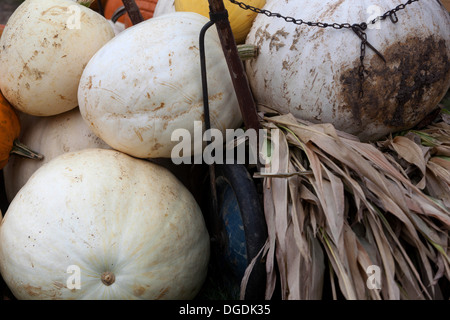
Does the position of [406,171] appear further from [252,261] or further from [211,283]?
[211,283]

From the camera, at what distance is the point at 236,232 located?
166 cm

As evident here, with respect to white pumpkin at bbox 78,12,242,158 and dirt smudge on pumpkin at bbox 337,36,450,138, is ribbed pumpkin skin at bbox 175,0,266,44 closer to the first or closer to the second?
white pumpkin at bbox 78,12,242,158

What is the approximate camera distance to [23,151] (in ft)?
6.16

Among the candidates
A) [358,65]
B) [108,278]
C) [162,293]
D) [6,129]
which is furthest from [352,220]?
[6,129]

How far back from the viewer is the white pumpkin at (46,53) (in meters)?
1.75

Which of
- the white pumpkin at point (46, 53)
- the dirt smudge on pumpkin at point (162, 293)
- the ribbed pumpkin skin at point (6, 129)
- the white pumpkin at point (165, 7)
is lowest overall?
the dirt smudge on pumpkin at point (162, 293)

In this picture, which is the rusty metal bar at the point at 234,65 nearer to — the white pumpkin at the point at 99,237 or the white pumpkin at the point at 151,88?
the white pumpkin at the point at 151,88

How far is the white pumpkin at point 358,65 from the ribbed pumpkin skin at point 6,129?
108 centimetres

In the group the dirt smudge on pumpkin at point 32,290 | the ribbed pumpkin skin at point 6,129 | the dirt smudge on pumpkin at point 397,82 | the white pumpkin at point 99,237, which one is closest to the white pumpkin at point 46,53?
the ribbed pumpkin skin at point 6,129

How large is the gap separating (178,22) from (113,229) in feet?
2.62

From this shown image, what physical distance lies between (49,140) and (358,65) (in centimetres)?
129

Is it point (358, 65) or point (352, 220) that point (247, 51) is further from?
point (352, 220)

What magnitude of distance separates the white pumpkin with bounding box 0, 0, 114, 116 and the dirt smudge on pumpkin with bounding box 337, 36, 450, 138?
1026 mm

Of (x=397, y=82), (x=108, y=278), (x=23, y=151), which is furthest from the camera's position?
(x=23, y=151)
